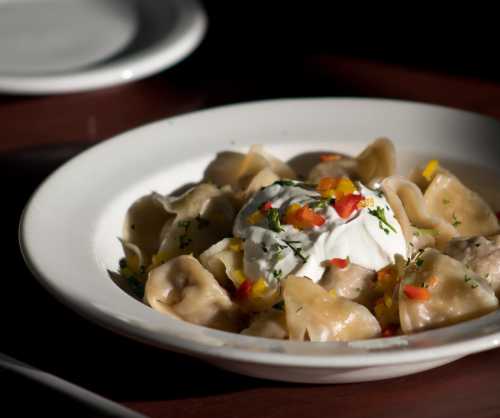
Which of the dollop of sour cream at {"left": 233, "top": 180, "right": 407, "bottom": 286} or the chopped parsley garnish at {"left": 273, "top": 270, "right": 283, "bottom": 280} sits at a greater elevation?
the dollop of sour cream at {"left": 233, "top": 180, "right": 407, "bottom": 286}

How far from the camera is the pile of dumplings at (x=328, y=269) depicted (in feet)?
7.86

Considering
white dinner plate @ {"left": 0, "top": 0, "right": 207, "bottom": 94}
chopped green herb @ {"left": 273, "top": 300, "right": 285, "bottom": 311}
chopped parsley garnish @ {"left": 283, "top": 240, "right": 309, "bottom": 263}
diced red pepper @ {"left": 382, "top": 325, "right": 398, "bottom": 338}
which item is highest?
chopped parsley garnish @ {"left": 283, "top": 240, "right": 309, "bottom": 263}

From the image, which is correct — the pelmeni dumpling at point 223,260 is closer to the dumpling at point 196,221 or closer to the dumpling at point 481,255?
the dumpling at point 196,221

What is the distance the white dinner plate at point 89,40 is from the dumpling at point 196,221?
1.05 metres

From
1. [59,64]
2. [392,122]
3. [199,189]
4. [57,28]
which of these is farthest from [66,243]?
[57,28]

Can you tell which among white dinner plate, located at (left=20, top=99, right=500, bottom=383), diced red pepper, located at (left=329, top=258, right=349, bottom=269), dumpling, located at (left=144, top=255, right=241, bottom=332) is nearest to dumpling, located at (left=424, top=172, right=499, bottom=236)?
white dinner plate, located at (left=20, top=99, right=500, bottom=383)

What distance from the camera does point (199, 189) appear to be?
304cm

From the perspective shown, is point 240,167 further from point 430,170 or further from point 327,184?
point 430,170

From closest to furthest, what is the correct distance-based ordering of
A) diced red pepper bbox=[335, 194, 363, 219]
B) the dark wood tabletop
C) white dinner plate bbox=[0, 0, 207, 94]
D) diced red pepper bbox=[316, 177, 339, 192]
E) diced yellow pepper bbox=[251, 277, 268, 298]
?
the dark wood tabletop, diced yellow pepper bbox=[251, 277, 268, 298], diced red pepper bbox=[335, 194, 363, 219], diced red pepper bbox=[316, 177, 339, 192], white dinner plate bbox=[0, 0, 207, 94]

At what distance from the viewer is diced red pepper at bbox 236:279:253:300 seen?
256 centimetres

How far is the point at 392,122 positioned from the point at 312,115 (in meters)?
0.27

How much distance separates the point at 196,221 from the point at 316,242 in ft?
1.63

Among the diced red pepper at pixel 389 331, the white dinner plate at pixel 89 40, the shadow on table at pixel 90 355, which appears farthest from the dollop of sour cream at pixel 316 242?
the white dinner plate at pixel 89 40

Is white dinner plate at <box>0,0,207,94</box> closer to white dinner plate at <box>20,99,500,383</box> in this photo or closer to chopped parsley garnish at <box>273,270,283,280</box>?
white dinner plate at <box>20,99,500,383</box>
